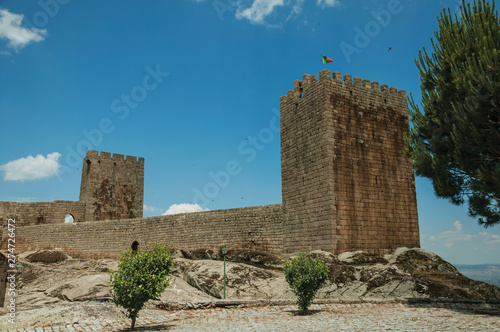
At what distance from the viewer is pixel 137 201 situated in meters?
35.0

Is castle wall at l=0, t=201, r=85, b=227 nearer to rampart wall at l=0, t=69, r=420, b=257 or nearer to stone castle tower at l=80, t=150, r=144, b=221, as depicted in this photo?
stone castle tower at l=80, t=150, r=144, b=221

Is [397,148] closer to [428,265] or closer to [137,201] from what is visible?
[428,265]

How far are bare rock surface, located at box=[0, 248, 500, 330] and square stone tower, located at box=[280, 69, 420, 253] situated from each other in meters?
1.19

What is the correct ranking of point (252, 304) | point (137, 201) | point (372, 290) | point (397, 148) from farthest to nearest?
point (137, 201), point (397, 148), point (372, 290), point (252, 304)

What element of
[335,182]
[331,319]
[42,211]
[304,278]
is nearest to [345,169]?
[335,182]

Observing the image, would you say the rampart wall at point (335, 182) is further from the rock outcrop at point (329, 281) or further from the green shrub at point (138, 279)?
the green shrub at point (138, 279)

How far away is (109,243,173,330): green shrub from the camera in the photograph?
820cm

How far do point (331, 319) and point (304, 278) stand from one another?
4.25ft

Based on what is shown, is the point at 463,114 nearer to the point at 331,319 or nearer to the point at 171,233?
the point at 331,319

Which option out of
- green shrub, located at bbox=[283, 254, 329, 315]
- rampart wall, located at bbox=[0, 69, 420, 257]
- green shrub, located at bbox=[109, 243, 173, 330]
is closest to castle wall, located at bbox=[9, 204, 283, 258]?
rampart wall, located at bbox=[0, 69, 420, 257]

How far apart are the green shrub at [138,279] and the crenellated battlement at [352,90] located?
10983mm

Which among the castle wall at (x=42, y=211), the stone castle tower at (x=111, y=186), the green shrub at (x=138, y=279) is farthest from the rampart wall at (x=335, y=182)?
the castle wall at (x=42, y=211)

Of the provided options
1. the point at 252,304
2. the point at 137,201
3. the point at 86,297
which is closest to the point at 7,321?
the point at 86,297

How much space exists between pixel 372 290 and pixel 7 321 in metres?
10.2
